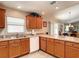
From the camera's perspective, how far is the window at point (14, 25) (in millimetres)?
4203

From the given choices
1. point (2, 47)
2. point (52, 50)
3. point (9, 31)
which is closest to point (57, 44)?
point (52, 50)

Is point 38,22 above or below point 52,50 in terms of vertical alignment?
above

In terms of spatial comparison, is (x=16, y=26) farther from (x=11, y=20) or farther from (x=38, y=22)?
(x=38, y=22)

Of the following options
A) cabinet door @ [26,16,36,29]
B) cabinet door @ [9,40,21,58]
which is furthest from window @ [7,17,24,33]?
cabinet door @ [9,40,21,58]

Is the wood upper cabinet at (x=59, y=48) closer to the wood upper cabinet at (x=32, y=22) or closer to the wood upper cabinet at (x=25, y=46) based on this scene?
the wood upper cabinet at (x=25, y=46)

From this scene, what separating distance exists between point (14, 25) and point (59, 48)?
254 cm

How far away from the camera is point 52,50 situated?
12.5 ft

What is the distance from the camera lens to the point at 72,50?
2.79 meters

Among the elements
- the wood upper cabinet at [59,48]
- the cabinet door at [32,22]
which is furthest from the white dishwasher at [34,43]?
the wood upper cabinet at [59,48]

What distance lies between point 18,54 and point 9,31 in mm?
1249

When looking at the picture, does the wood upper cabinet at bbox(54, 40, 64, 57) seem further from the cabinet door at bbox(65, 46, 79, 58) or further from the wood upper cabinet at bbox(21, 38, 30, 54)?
the wood upper cabinet at bbox(21, 38, 30, 54)

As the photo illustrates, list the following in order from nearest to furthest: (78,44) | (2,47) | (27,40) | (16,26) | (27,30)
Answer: (78,44) → (2,47) → (27,40) → (16,26) → (27,30)

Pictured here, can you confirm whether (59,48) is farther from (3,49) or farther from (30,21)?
(30,21)

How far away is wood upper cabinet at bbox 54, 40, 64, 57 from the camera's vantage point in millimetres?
3230
